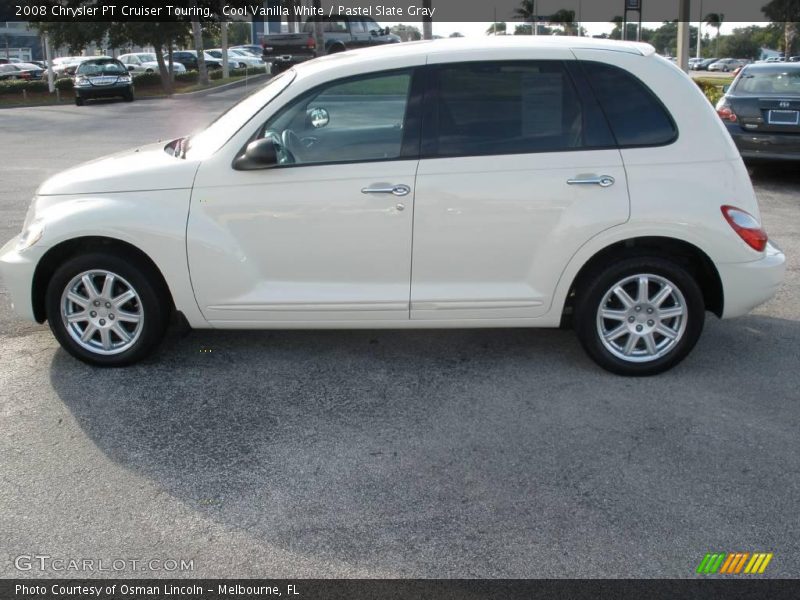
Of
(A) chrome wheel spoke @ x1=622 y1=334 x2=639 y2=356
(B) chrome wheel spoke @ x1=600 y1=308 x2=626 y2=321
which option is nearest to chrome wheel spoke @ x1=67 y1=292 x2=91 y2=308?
(B) chrome wheel spoke @ x1=600 y1=308 x2=626 y2=321

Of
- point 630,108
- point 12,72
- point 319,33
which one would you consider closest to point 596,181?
point 630,108

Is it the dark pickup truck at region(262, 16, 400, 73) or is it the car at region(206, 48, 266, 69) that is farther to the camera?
the car at region(206, 48, 266, 69)

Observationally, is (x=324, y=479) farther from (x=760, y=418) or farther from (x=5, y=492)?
(x=760, y=418)

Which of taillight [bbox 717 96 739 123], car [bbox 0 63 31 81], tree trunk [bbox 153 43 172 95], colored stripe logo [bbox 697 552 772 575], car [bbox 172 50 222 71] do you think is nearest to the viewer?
colored stripe logo [bbox 697 552 772 575]

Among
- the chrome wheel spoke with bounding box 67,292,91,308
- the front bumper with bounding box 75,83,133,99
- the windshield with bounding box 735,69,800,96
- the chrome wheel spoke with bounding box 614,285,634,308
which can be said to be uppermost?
the windshield with bounding box 735,69,800,96

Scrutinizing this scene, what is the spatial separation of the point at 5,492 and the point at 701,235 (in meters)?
3.81

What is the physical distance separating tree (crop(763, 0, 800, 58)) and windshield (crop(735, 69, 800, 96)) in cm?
5611

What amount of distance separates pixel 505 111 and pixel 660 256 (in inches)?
48.5

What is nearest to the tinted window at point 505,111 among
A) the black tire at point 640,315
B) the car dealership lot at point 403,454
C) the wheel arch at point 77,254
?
the black tire at point 640,315

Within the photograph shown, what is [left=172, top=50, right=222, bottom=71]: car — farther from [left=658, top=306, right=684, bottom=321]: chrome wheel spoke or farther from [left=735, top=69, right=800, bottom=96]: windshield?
[left=658, top=306, right=684, bottom=321]: chrome wheel spoke

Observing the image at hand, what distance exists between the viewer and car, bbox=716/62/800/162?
11.1 meters

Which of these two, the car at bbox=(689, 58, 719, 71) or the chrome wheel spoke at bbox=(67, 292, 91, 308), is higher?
the car at bbox=(689, 58, 719, 71)

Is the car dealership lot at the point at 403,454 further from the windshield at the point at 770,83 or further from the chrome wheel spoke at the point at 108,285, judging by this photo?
the windshield at the point at 770,83

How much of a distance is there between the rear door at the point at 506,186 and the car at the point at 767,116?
7054mm
